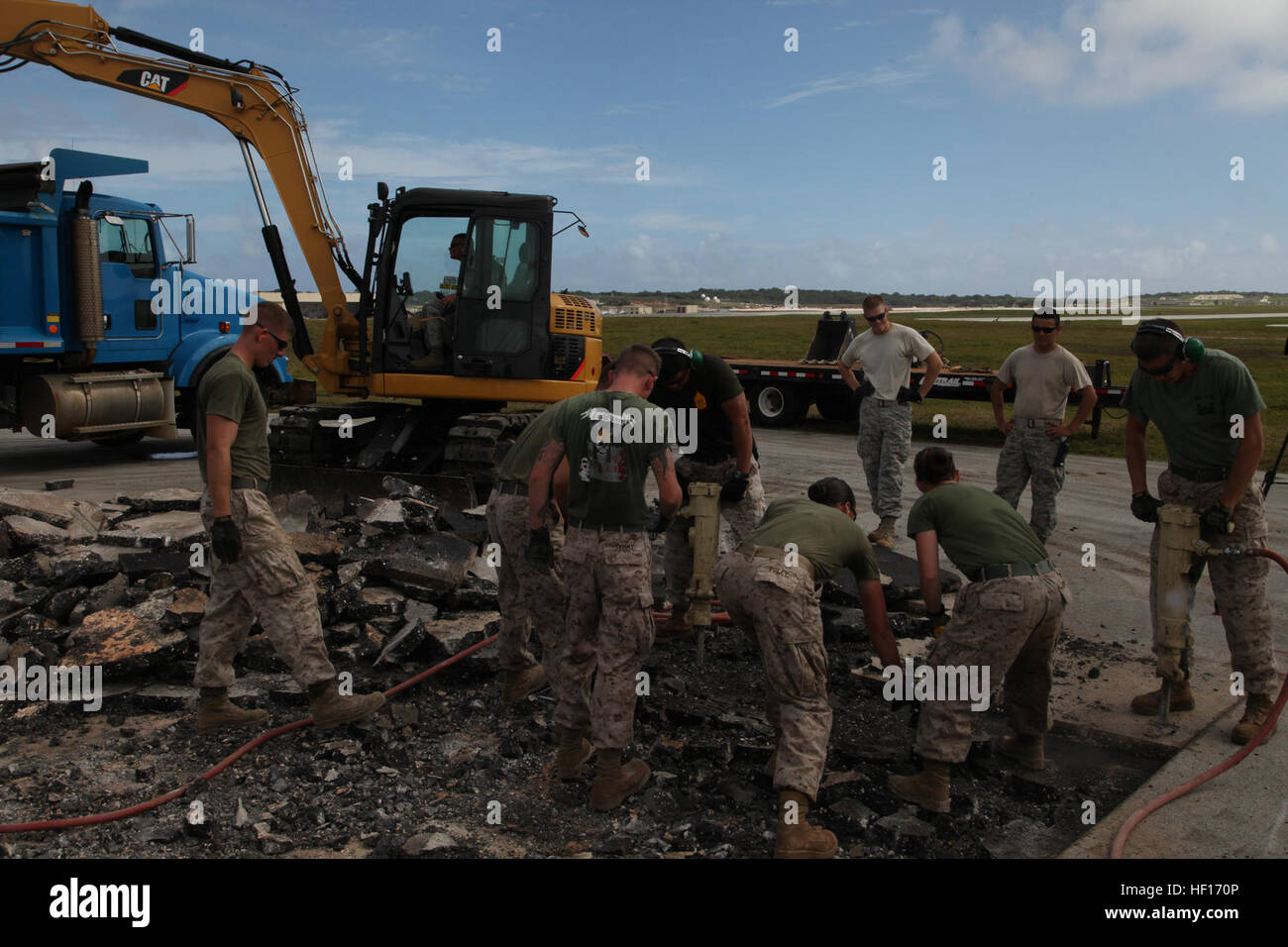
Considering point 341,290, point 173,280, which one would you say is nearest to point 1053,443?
point 341,290

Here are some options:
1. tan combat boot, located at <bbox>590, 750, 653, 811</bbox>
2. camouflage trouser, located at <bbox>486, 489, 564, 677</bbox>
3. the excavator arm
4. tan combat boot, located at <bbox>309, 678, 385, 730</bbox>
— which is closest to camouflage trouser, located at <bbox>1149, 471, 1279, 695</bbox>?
tan combat boot, located at <bbox>590, 750, 653, 811</bbox>

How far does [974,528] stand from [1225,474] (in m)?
1.75

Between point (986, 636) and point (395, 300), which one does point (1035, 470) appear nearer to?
point (986, 636)

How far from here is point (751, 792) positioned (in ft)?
15.4

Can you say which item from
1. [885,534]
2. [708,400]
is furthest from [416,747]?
[885,534]

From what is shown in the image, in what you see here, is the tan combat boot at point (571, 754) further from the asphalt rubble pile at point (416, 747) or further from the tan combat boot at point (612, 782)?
the tan combat boot at point (612, 782)

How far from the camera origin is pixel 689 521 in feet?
21.6

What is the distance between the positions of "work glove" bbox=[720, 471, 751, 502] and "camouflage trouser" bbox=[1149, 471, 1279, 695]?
2.50 metres

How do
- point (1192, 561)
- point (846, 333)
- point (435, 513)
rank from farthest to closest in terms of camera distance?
1. point (846, 333)
2. point (435, 513)
3. point (1192, 561)

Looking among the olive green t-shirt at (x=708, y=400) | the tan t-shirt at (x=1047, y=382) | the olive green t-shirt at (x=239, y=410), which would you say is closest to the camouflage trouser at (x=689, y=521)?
the olive green t-shirt at (x=708, y=400)

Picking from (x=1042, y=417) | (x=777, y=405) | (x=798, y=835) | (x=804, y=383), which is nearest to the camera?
(x=798, y=835)

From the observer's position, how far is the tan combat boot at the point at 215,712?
5281mm
